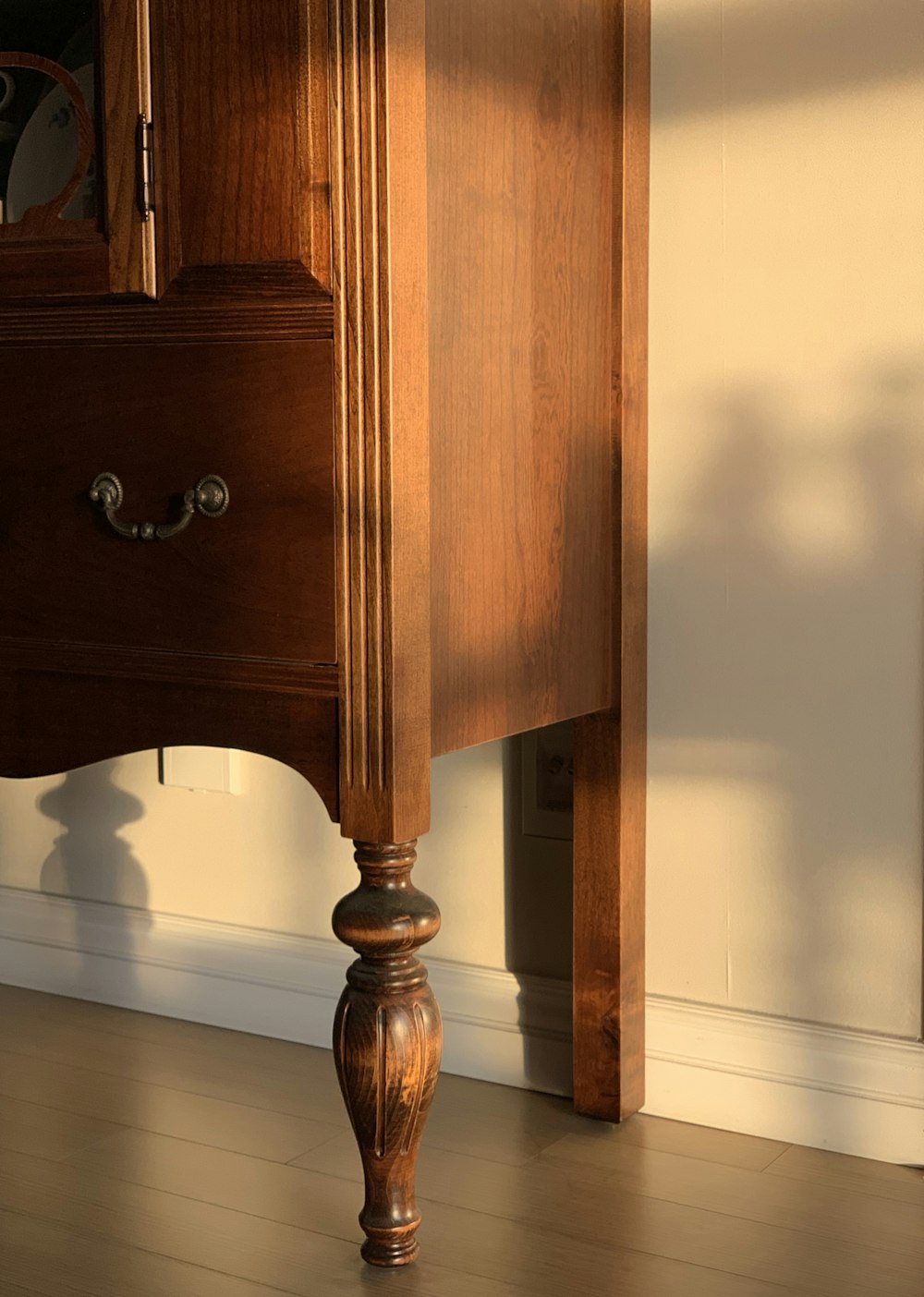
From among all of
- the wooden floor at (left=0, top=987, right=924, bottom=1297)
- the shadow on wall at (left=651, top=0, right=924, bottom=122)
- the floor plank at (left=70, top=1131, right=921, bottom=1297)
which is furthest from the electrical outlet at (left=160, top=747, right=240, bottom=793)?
the shadow on wall at (left=651, top=0, right=924, bottom=122)

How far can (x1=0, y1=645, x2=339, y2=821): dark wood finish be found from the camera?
1.15m

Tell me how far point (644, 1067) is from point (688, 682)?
15.3 inches

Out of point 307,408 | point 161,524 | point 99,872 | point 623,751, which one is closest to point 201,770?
point 99,872

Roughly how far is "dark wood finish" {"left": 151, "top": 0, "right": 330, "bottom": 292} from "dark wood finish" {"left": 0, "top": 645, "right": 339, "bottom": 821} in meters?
0.30

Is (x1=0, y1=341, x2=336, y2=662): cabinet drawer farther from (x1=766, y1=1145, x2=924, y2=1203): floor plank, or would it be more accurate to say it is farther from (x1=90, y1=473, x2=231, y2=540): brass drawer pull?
(x1=766, y1=1145, x2=924, y2=1203): floor plank

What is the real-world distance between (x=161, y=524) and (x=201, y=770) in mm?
697

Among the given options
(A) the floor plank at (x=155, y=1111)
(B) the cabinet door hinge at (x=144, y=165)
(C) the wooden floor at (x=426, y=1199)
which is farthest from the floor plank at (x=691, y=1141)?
(B) the cabinet door hinge at (x=144, y=165)

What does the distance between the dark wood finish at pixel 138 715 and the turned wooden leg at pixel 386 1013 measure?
8 cm

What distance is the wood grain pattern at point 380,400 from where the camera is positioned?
1086 mm

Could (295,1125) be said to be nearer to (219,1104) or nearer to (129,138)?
(219,1104)

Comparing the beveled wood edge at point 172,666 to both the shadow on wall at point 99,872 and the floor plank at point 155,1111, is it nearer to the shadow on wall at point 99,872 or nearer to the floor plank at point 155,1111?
the floor plank at point 155,1111

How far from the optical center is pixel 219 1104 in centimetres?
158

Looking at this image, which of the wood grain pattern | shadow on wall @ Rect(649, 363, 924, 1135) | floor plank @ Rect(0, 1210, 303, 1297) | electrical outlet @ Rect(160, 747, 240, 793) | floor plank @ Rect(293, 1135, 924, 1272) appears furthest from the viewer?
electrical outlet @ Rect(160, 747, 240, 793)

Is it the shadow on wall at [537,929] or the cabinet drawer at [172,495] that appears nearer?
the cabinet drawer at [172,495]
